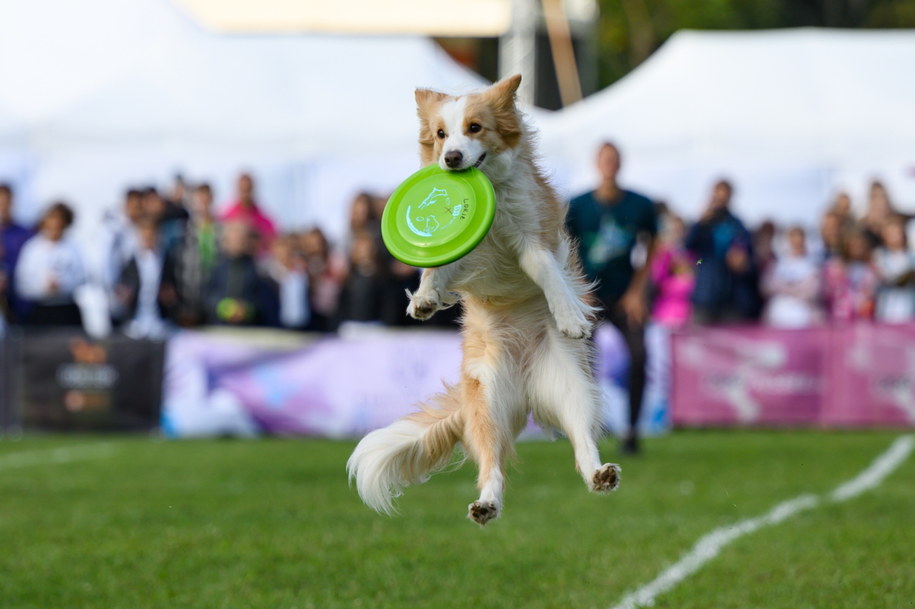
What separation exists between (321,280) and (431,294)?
9321 millimetres

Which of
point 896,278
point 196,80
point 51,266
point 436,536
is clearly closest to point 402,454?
point 436,536

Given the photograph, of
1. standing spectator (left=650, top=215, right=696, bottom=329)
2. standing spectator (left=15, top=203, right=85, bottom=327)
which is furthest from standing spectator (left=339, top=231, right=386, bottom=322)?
standing spectator (left=650, top=215, right=696, bottom=329)

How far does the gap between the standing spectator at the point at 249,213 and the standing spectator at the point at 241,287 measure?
0.46 meters

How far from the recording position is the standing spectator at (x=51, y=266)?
13711mm

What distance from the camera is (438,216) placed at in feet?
15.9

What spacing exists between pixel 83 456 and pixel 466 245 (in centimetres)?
809

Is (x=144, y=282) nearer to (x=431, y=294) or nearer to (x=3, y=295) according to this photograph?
(x=3, y=295)

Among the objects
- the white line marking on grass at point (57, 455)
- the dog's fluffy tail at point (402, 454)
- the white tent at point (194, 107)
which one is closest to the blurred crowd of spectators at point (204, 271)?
the white line marking on grass at point (57, 455)

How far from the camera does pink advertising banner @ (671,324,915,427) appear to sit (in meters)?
13.6

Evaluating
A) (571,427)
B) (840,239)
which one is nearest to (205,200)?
(840,239)

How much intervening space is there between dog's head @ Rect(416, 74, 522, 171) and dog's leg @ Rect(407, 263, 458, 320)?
383 mm

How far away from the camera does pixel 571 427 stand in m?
5.24

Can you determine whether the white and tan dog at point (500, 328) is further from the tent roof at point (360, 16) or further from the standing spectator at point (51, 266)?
the tent roof at point (360, 16)

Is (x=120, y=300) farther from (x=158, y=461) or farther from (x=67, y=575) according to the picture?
(x=67, y=575)
